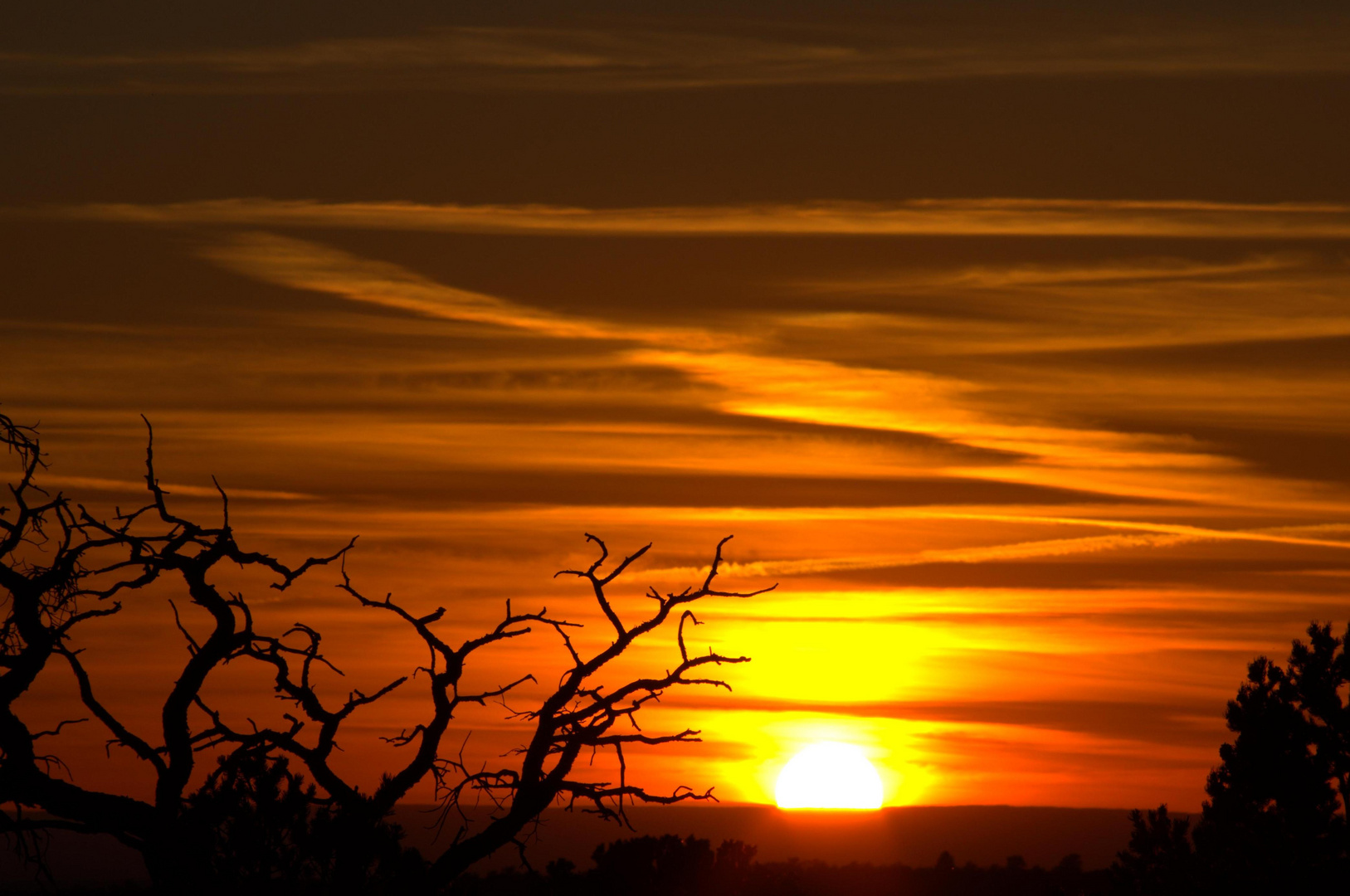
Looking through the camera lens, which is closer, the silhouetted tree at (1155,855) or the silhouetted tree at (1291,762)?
the silhouetted tree at (1291,762)

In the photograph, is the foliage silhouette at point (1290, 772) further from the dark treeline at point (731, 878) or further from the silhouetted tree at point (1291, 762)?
the dark treeline at point (731, 878)

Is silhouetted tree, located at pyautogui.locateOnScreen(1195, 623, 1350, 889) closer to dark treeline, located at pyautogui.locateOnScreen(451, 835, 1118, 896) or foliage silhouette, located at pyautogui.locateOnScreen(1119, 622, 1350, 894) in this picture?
foliage silhouette, located at pyautogui.locateOnScreen(1119, 622, 1350, 894)

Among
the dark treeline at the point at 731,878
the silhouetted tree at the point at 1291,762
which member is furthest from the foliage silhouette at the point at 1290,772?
the dark treeline at the point at 731,878

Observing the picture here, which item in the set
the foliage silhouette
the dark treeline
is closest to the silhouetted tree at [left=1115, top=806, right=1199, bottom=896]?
the dark treeline

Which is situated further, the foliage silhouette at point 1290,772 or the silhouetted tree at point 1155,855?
the silhouetted tree at point 1155,855

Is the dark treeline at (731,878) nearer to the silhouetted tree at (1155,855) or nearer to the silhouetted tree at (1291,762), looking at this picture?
the silhouetted tree at (1155,855)

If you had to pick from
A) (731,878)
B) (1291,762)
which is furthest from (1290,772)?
(731,878)

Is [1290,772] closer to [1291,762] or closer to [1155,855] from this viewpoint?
[1291,762]

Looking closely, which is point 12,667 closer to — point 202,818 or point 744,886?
point 202,818

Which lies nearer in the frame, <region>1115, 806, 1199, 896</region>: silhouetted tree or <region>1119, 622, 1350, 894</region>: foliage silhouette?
<region>1119, 622, 1350, 894</region>: foliage silhouette

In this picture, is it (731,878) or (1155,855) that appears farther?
(1155,855)

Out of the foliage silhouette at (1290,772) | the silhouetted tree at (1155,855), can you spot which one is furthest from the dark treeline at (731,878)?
the foliage silhouette at (1290,772)

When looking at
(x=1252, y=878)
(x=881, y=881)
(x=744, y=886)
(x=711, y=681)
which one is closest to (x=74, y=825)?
(x=711, y=681)

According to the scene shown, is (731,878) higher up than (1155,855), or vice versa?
(1155,855)
